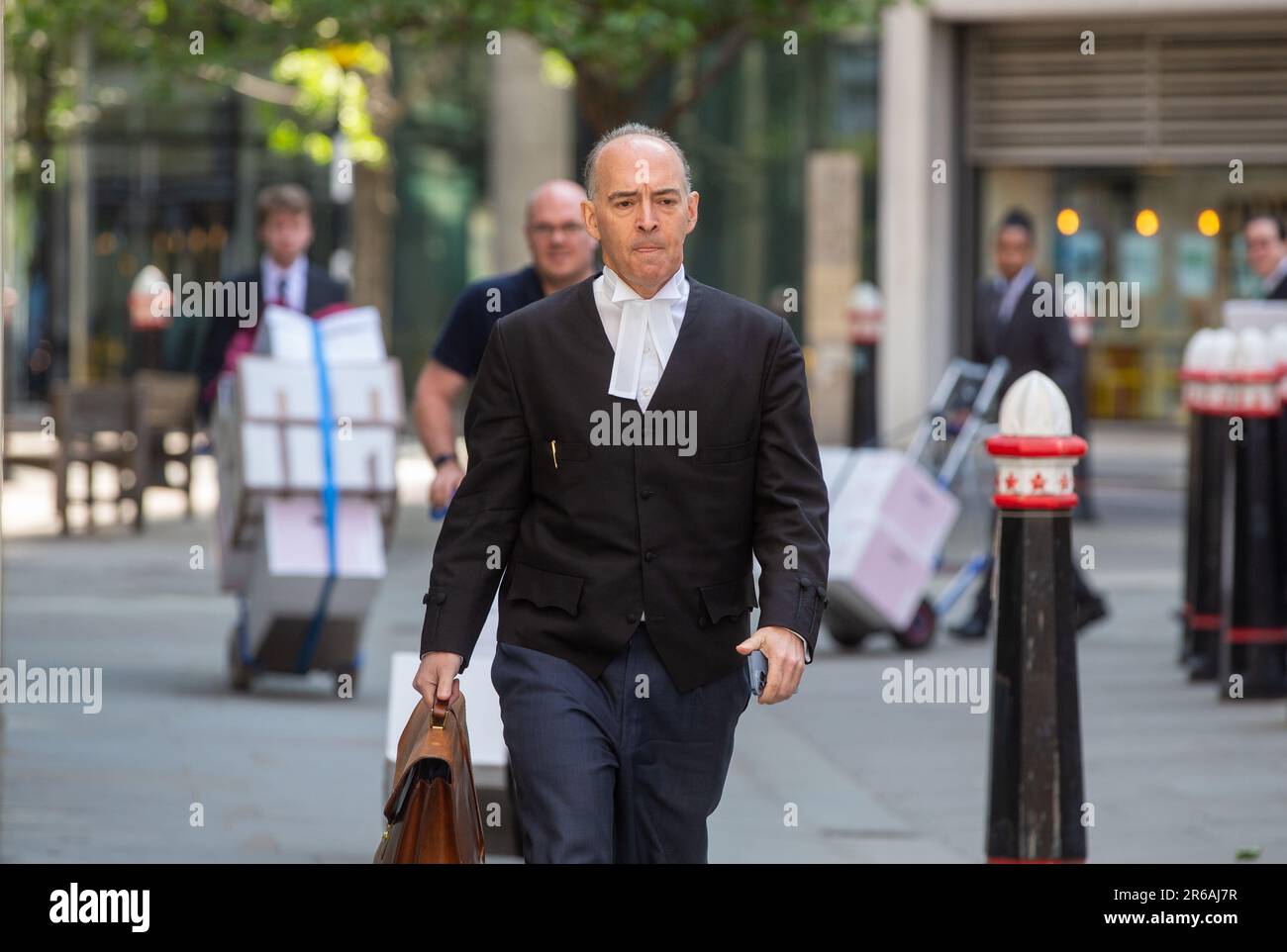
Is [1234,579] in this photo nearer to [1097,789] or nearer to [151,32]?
[1097,789]

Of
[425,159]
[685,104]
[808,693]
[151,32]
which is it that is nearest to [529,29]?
[685,104]

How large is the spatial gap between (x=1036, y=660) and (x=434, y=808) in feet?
6.83

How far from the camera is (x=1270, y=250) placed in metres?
10.5

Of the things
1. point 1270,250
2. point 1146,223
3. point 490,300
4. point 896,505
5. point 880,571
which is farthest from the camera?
point 1146,223

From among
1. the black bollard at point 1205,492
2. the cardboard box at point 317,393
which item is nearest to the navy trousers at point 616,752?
the cardboard box at point 317,393

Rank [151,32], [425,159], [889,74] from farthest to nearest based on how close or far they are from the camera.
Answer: [425,159] < [889,74] < [151,32]

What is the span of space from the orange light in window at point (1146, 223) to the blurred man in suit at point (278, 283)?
56.1 ft

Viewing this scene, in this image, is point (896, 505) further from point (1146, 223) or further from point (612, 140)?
point (1146, 223)

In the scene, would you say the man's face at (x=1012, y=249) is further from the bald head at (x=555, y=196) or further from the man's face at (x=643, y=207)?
the man's face at (x=643, y=207)

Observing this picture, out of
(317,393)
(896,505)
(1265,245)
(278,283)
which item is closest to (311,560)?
(317,393)

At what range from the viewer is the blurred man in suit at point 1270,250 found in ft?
34.3

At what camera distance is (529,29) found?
14508mm

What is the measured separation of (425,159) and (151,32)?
32.7 ft

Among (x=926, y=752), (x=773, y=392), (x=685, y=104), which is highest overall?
(x=685, y=104)
